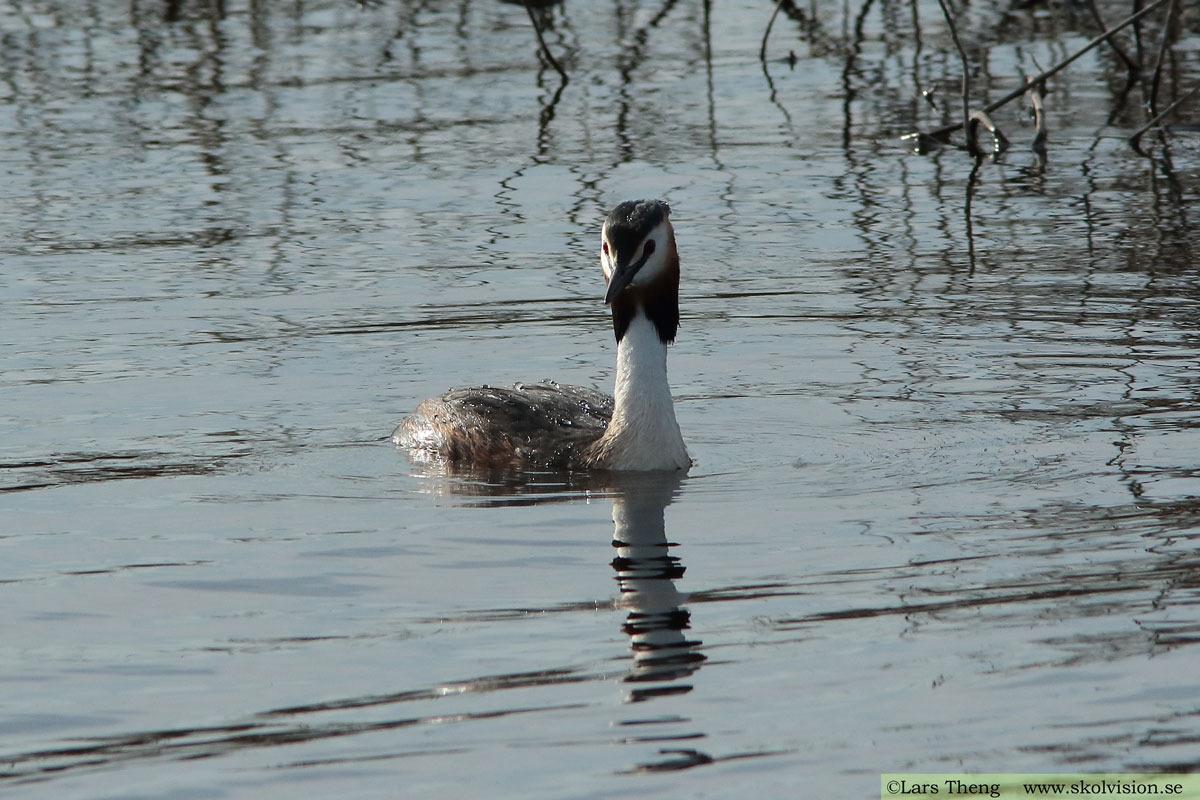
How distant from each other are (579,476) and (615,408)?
0.38 metres

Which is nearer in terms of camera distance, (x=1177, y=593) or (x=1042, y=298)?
(x=1177, y=593)

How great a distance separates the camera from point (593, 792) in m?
5.21

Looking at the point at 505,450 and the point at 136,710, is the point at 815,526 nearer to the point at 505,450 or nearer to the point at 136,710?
the point at 505,450

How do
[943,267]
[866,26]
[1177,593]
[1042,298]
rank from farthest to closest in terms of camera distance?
[866,26]
[943,267]
[1042,298]
[1177,593]

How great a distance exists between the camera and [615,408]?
914 cm

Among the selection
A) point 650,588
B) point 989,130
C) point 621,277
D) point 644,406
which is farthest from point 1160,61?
point 650,588

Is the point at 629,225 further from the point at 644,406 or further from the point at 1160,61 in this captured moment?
the point at 1160,61

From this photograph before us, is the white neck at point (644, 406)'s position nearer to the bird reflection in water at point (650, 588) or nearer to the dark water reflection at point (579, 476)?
the bird reflection in water at point (650, 588)

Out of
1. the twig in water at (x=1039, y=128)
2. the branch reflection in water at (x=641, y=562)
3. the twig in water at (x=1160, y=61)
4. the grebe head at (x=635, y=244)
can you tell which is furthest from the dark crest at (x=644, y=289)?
the twig in water at (x=1039, y=128)

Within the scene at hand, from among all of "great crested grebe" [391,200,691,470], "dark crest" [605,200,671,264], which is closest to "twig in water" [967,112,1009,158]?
"great crested grebe" [391,200,691,470]

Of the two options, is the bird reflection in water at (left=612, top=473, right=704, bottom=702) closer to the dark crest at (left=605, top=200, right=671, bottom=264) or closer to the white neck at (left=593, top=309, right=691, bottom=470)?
the white neck at (left=593, top=309, right=691, bottom=470)

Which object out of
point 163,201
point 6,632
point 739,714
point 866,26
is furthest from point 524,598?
point 866,26

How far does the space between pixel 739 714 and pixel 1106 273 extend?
24.7ft

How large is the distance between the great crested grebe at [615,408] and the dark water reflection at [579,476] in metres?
0.26
